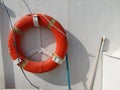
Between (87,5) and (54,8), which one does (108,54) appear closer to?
(87,5)

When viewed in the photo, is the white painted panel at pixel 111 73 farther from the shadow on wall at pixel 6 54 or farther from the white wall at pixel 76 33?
the shadow on wall at pixel 6 54

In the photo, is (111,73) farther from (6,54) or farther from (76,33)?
(6,54)

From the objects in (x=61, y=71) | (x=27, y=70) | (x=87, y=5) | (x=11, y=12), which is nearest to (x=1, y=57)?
(x=27, y=70)

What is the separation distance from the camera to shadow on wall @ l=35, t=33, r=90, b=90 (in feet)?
7.87

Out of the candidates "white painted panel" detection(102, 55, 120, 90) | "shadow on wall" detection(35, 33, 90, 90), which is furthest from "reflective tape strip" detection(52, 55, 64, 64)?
"white painted panel" detection(102, 55, 120, 90)

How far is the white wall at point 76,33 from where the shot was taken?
7.56 feet

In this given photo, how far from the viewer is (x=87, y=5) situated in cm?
230

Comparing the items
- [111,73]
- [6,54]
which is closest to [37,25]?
[6,54]

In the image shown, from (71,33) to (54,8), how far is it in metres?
0.31

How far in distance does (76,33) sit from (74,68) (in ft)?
1.27

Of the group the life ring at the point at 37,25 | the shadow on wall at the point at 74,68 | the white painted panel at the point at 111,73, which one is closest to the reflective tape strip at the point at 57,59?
the life ring at the point at 37,25

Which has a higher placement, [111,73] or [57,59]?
[57,59]

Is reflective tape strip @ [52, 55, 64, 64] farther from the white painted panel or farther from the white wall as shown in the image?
the white painted panel

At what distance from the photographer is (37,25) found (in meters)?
2.24
